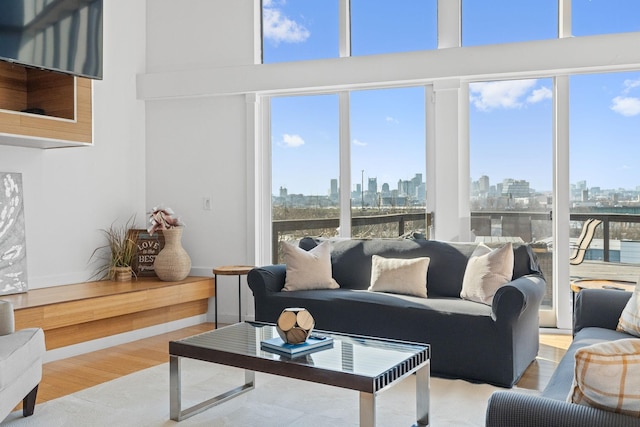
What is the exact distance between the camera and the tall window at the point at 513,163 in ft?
16.3

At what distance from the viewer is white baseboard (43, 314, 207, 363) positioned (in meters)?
4.33

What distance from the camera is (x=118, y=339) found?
15.8 ft

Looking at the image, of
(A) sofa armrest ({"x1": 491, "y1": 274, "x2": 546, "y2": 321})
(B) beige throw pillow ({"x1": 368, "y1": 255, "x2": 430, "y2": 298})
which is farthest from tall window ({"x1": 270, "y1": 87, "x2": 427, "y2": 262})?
(A) sofa armrest ({"x1": 491, "y1": 274, "x2": 546, "y2": 321})

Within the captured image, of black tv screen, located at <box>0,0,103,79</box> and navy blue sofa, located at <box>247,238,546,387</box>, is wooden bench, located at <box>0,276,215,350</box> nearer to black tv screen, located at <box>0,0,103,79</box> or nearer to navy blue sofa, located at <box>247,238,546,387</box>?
navy blue sofa, located at <box>247,238,546,387</box>

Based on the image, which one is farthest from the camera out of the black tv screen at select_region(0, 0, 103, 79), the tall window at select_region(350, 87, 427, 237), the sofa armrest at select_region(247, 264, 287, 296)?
the tall window at select_region(350, 87, 427, 237)

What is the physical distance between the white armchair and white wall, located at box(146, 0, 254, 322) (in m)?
2.72

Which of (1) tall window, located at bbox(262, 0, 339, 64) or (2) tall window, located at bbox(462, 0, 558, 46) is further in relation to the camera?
(1) tall window, located at bbox(262, 0, 339, 64)

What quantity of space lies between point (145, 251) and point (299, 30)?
265 cm

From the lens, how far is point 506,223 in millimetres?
5078

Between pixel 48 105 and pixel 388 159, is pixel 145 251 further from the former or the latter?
pixel 388 159

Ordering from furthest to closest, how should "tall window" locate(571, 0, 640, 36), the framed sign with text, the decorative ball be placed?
the framed sign with text, "tall window" locate(571, 0, 640, 36), the decorative ball

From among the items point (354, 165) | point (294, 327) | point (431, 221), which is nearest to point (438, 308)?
point (294, 327)

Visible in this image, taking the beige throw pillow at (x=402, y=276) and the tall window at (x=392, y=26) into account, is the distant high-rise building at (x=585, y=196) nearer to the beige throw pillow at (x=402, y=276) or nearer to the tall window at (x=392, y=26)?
the beige throw pillow at (x=402, y=276)

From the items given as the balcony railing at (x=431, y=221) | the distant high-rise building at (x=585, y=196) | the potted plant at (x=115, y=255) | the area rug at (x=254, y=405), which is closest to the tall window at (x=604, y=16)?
the distant high-rise building at (x=585, y=196)
